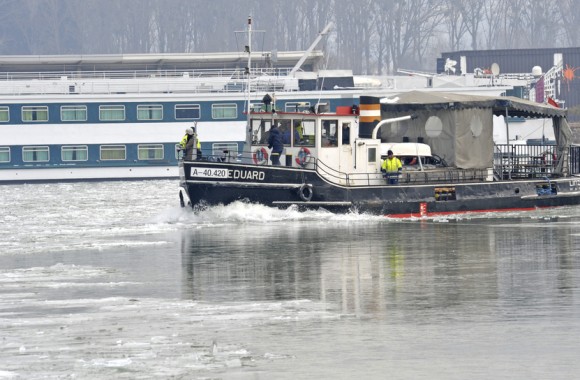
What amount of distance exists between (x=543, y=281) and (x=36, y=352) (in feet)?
32.6

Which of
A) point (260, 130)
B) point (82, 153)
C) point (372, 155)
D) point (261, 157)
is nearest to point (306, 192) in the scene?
point (261, 157)

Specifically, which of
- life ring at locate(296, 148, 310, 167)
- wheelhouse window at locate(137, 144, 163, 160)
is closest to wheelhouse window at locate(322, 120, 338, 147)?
life ring at locate(296, 148, 310, 167)

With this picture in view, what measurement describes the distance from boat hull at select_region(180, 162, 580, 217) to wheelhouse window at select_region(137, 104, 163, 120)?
1112 inches

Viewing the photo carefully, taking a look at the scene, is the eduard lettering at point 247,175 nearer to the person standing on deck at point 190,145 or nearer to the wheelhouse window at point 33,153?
the person standing on deck at point 190,145

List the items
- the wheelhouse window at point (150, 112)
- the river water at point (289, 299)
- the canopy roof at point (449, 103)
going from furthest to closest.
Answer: the wheelhouse window at point (150, 112) < the canopy roof at point (449, 103) < the river water at point (289, 299)

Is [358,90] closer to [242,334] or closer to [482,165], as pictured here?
[482,165]

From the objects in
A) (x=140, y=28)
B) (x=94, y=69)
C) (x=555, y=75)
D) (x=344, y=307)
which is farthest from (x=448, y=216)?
(x=140, y=28)

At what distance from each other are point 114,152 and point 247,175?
3153 centimetres

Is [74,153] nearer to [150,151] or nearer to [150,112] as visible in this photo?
[150,151]

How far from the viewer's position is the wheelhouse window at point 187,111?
69.0m

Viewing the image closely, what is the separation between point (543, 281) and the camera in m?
24.8

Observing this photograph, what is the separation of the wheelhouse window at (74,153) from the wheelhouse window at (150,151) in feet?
8.55

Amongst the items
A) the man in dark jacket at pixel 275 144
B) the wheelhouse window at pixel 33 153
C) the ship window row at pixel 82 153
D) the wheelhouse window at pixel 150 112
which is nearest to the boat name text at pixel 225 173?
the man in dark jacket at pixel 275 144

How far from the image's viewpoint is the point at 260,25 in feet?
509
